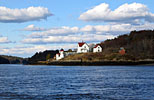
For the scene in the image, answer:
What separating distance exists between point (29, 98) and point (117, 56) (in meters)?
123

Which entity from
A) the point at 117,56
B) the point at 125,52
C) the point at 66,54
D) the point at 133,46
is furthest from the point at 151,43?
the point at 66,54

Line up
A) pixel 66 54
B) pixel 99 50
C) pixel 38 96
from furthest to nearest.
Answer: pixel 66 54 → pixel 99 50 → pixel 38 96

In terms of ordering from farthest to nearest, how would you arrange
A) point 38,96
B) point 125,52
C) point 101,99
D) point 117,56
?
point 125,52
point 117,56
point 38,96
point 101,99

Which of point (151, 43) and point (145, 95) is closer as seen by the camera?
point (145, 95)

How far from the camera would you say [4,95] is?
34531mm

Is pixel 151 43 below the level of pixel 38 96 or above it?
above

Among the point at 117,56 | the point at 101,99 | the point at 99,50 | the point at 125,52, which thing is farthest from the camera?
the point at 99,50

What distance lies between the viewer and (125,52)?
539ft

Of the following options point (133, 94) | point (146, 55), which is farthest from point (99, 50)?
point (133, 94)

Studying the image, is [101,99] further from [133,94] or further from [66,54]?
[66,54]

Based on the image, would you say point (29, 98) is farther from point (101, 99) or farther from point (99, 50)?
point (99, 50)

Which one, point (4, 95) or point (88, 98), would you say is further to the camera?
point (4, 95)

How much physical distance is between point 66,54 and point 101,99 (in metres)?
162

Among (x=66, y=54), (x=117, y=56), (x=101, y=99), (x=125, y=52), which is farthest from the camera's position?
(x=66, y=54)
